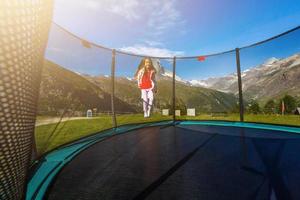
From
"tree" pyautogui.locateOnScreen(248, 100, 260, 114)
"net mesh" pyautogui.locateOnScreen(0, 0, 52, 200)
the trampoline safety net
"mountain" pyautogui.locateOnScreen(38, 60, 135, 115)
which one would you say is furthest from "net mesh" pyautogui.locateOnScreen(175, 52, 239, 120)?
"net mesh" pyautogui.locateOnScreen(0, 0, 52, 200)

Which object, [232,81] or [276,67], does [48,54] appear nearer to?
[232,81]

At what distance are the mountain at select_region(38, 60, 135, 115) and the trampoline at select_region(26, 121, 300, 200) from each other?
39.8 inches

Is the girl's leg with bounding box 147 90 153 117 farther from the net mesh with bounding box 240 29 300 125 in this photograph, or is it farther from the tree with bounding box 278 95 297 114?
the tree with bounding box 278 95 297 114

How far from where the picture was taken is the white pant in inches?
327

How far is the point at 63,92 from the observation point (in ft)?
16.0

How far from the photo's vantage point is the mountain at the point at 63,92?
169 inches

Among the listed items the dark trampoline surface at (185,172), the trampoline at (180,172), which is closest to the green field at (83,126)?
the trampoline at (180,172)

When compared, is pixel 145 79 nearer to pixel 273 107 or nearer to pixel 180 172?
pixel 273 107

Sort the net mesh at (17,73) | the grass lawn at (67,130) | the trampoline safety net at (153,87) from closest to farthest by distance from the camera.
A: the net mesh at (17,73)
the grass lawn at (67,130)
the trampoline safety net at (153,87)

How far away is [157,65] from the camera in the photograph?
8.98 metres

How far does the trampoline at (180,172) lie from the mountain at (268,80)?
3851 mm

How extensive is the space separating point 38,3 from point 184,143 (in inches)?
141

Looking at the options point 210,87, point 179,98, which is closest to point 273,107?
point 210,87

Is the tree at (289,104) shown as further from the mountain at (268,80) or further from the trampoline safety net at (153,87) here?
the mountain at (268,80)
